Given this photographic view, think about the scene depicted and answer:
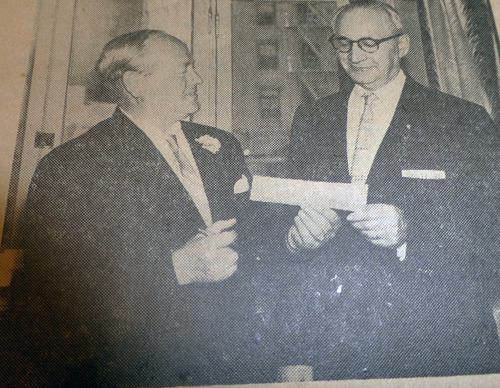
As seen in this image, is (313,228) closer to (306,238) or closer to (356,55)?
(306,238)

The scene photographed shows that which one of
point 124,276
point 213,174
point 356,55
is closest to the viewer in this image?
point 124,276

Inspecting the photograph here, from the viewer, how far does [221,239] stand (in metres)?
1.01

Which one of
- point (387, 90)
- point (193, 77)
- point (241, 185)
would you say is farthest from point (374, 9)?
point (241, 185)

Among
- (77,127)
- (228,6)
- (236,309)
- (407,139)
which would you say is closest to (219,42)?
(228,6)

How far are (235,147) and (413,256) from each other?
0.60m

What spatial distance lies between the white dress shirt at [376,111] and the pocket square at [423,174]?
0.11m

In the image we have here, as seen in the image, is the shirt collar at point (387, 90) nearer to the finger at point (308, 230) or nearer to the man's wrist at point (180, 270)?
the finger at point (308, 230)

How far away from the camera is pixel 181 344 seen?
0.92 meters

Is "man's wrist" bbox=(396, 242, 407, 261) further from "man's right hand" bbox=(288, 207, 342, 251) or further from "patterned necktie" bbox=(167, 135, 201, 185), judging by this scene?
"patterned necktie" bbox=(167, 135, 201, 185)

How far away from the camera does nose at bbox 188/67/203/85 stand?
1135mm

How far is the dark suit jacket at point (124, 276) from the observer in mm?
910

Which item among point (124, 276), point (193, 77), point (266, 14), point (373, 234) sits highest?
point (266, 14)

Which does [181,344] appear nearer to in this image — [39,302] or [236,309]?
[236,309]

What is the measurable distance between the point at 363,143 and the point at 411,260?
368 millimetres
